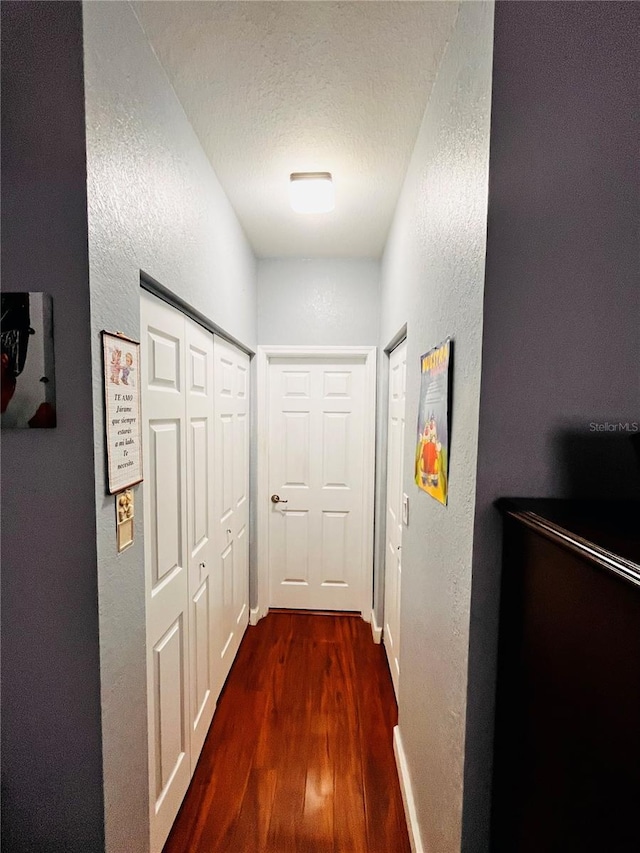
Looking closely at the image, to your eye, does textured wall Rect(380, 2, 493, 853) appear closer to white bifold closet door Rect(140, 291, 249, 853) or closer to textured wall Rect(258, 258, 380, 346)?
white bifold closet door Rect(140, 291, 249, 853)

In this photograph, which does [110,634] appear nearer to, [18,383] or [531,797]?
[18,383]

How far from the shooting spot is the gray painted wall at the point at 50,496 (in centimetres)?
83

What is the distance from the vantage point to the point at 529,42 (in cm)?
79

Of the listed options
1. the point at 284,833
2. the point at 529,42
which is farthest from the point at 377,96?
the point at 284,833

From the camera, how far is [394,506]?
229 cm

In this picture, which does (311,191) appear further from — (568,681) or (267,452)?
(568,681)

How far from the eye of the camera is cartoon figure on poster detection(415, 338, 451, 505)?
1046mm

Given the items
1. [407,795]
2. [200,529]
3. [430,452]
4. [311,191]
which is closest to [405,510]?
[430,452]

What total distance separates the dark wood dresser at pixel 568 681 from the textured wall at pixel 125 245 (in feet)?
3.05

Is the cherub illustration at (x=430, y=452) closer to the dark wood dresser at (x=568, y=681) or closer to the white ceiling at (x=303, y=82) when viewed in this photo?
the dark wood dresser at (x=568, y=681)

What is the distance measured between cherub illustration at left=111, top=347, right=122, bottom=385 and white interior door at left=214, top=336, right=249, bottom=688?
3.02ft

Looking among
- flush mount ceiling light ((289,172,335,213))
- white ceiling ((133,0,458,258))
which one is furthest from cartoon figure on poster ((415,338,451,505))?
flush mount ceiling light ((289,172,335,213))

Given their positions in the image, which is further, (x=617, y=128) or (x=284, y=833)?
(x=284, y=833)

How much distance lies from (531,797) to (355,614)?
225cm
